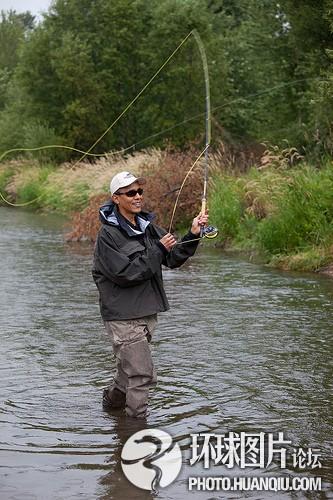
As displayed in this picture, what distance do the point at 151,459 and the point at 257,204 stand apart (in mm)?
11756

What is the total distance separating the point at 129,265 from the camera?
631 centimetres

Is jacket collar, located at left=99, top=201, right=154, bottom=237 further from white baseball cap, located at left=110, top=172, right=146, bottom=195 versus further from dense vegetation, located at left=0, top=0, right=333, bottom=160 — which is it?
dense vegetation, located at left=0, top=0, right=333, bottom=160

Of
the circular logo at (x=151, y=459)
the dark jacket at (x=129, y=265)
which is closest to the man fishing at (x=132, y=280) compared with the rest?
the dark jacket at (x=129, y=265)

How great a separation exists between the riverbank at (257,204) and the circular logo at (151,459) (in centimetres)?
490

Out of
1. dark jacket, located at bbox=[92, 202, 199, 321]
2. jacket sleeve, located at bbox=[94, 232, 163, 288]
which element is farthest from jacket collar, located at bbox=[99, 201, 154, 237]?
jacket sleeve, located at bbox=[94, 232, 163, 288]

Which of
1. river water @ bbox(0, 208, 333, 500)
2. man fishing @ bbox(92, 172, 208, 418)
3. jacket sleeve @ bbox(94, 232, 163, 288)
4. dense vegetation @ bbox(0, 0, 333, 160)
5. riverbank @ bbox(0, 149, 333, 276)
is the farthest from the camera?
dense vegetation @ bbox(0, 0, 333, 160)

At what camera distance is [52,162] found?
38312mm

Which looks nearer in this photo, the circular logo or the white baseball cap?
the circular logo

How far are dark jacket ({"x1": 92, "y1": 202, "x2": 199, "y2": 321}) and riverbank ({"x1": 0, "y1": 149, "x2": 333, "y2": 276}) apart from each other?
14.0 feet

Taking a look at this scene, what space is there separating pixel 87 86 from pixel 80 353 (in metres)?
33.9

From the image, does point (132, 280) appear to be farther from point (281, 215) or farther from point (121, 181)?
point (281, 215)

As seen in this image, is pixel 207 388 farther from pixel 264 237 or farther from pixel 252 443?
pixel 264 237

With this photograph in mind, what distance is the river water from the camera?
18.8 ft

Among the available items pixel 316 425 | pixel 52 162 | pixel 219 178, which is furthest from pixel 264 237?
pixel 52 162
